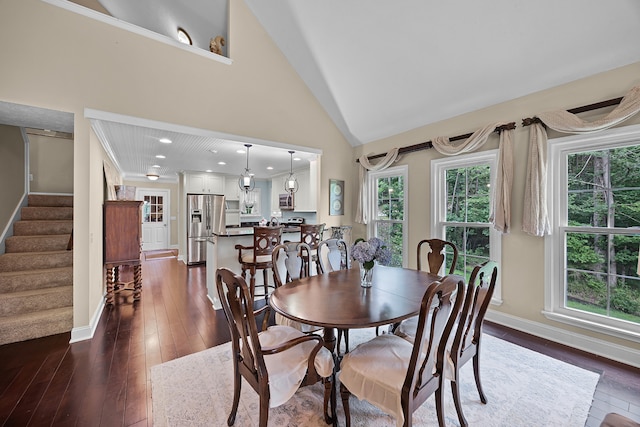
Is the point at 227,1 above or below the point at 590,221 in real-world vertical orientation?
above

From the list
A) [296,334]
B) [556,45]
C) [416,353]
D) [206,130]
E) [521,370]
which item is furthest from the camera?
[206,130]

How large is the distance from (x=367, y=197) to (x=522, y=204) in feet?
7.50

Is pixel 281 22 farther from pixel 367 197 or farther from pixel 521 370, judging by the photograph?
pixel 521 370

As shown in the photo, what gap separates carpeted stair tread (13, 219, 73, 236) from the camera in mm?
3675

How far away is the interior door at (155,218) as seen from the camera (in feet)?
27.3

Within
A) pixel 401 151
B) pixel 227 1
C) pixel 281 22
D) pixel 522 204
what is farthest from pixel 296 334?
pixel 227 1

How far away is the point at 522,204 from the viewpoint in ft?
9.43

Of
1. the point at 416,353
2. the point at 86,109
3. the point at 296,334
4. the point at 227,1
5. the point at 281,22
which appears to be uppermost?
the point at 227,1

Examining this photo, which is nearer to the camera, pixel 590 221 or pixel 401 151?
pixel 590 221

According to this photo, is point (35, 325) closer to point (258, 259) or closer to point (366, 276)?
point (258, 259)

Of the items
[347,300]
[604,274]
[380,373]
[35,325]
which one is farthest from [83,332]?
[604,274]

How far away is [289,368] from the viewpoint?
1464 millimetres

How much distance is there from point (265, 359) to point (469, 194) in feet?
10.4

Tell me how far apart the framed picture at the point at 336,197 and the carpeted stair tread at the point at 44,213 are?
420cm
